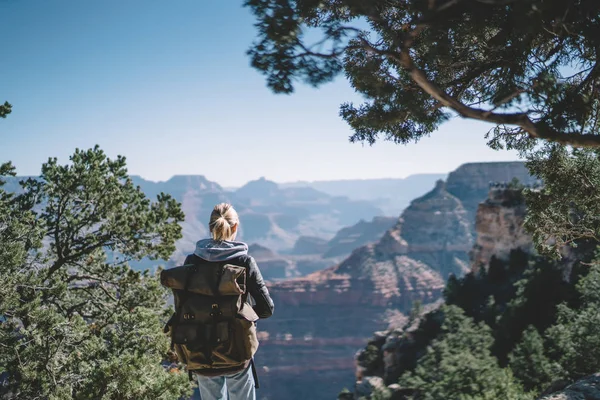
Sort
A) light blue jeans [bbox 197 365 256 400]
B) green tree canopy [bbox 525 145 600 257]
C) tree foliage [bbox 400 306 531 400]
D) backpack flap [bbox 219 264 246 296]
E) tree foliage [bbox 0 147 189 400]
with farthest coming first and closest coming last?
tree foliage [bbox 400 306 531 400] → tree foliage [bbox 0 147 189 400] → green tree canopy [bbox 525 145 600 257] → light blue jeans [bbox 197 365 256 400] → backpack flap [bbox 219 264 246 296]

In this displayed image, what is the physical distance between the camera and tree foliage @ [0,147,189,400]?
6645 mm

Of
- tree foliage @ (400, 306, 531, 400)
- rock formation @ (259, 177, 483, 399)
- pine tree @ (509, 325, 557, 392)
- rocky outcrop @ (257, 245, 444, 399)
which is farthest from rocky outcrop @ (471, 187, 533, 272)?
rock formation @ (259, 177, 483, 399)

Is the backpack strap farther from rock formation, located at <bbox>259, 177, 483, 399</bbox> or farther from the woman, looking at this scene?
rock formation, located at <bbox>259, 177, 483, 399</bbox>

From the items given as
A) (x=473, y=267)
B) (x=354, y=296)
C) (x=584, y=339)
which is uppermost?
(x=584, y=339)

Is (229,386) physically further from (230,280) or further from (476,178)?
(476,178)

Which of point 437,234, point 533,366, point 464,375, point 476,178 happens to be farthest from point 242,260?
point 476,178

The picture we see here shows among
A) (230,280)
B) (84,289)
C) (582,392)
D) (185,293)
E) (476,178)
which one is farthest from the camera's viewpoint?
(476,178)

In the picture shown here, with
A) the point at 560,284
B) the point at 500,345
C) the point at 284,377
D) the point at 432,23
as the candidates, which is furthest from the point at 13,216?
the point at 284,377

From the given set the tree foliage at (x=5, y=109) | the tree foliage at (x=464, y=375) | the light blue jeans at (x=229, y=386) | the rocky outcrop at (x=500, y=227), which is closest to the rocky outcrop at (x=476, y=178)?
the rocky outcrop at (x=500, y=227)

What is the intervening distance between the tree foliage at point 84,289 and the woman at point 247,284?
143 inches

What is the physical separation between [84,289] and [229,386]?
6.55 meters

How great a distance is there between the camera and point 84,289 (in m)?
8.75

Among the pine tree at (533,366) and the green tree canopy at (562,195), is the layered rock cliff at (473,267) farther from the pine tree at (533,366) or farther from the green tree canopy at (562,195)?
the green tree canopy at (562,195)

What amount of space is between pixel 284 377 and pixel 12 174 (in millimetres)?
85342
